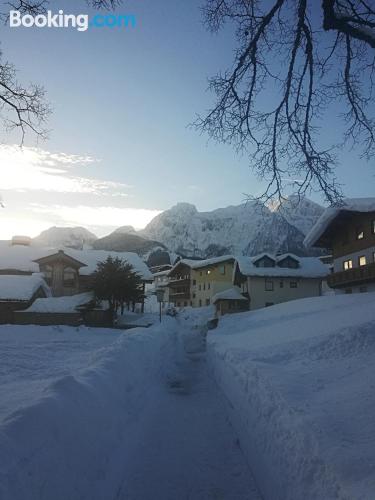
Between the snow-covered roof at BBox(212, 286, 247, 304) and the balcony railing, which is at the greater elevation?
the balcony railing

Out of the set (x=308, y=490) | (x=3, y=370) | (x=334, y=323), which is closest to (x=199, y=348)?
(x=334, y=323)

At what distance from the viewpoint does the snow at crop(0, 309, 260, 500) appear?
375 centimetres

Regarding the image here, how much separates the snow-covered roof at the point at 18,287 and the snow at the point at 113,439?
2573 centimetres

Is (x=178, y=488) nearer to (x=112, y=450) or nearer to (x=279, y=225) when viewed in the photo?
(x=112, y=450)

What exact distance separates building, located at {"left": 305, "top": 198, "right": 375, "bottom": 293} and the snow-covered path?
20.8 metres

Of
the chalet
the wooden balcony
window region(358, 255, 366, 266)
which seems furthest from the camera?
the chalet

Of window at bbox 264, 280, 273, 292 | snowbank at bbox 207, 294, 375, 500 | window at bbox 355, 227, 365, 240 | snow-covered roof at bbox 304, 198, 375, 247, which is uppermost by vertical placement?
snow-covered roof at bbox 304, 198, 375, 247

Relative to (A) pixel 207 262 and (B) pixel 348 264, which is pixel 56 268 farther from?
(B) pixel 348 264

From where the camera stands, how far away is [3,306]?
34906mm

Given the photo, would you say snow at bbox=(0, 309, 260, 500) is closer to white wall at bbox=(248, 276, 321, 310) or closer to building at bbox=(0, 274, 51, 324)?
building at bbox=(0, 274, 51, 324)

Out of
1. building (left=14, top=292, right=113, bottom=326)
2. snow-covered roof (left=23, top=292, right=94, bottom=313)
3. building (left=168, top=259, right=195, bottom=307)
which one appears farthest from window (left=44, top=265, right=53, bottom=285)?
building (left=168, top=259, right=195, bottom=307)

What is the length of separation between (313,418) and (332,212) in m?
26.1

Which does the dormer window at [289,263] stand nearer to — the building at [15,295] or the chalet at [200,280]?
the chalet at [200,280]

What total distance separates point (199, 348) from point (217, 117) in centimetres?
1974
